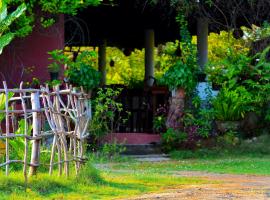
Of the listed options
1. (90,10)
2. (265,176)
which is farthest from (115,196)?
(90,10)

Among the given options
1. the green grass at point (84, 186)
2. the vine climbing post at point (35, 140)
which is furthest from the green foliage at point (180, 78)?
the vine climbing post at point (35, 140)

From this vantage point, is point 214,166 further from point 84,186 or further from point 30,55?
point 30,55

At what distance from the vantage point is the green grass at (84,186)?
8906 millimetres

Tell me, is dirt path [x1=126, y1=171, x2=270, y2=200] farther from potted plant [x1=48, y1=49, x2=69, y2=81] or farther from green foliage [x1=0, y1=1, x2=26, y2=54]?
potted plant [x1=48, y1=49, x2=69, y2=81]

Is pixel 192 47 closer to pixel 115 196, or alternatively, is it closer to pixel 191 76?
pixel 191 76

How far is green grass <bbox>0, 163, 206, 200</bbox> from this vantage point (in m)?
8.91

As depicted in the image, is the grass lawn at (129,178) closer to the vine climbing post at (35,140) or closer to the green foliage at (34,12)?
the vine climbing post at (35,140)

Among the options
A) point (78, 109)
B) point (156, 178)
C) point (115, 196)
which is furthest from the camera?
point (156, 178)

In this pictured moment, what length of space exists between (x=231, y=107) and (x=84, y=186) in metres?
6.89

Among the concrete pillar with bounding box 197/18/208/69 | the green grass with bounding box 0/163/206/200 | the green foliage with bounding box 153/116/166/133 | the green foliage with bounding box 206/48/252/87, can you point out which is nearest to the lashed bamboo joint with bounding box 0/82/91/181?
the green grass with bounding box 0/163/206/200

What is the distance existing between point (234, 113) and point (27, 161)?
7351mm

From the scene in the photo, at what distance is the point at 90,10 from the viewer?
19.1 m

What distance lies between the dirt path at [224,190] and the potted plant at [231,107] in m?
4.34

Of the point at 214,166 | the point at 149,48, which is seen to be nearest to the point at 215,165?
the point at 214,166
